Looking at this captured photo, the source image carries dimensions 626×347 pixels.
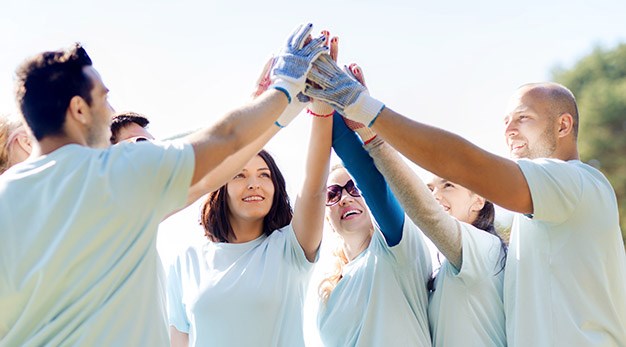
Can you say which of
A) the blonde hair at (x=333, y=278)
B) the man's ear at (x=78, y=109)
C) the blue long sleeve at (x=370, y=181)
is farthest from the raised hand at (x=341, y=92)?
the man's ear at (x=78, y=109)

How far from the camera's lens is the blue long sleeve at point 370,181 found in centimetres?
464

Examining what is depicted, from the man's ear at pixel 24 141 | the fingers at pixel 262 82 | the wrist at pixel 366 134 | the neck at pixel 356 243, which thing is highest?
the fingers at pixel 262 82

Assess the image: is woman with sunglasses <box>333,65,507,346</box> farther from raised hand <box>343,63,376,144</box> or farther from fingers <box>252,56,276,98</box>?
fingers <box>252,56,276,98</box>

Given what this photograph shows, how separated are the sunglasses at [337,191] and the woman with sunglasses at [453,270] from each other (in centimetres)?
39

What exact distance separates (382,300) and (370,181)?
0.67m

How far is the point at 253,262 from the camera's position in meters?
4.93

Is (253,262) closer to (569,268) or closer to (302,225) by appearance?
(302,225)

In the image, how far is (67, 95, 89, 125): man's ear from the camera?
141 inches

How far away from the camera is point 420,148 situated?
165 inches

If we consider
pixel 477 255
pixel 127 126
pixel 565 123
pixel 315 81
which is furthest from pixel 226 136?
pixel 127 126

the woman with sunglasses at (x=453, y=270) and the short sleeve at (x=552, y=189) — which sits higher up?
the short sleeve at (x=552, y=189)

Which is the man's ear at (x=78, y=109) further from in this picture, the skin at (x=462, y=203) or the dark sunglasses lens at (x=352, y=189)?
the skin at (x=462, y=203)

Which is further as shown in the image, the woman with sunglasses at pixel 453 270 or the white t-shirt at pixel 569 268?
the woman with sunglasses at pixel 453 270

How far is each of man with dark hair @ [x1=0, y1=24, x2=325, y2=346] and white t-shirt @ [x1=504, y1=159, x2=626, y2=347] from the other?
5.34 feet
